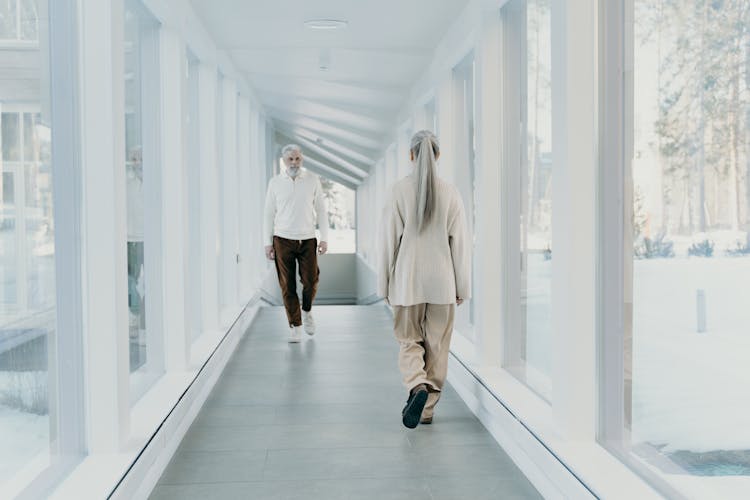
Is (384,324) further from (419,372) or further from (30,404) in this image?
(30,404)

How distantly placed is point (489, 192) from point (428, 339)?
0.97 metres

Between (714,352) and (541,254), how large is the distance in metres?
1.98

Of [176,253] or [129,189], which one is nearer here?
[129,189]

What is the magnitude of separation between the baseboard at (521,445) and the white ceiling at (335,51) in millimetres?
2425

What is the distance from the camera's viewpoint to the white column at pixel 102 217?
3396mm

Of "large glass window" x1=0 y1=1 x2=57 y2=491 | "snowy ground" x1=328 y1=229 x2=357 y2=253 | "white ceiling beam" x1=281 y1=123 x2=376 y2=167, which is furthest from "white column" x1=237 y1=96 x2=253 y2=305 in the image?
"snowy ground" x1=328 y1=229 x2=357 y2=253

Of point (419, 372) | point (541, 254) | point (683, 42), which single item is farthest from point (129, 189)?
point (683, 42)

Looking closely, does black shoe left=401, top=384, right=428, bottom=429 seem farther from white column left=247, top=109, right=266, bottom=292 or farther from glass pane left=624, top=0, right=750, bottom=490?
white column left=247, top=109, right=266, bottom=292

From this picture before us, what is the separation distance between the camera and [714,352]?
2463 millimetres

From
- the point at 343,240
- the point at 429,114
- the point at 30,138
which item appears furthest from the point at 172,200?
the point at 343,240

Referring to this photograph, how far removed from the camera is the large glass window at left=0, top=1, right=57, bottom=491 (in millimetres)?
2557

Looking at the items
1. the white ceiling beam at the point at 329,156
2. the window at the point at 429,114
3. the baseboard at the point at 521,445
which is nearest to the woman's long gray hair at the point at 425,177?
the baseboard at the point at 521,445

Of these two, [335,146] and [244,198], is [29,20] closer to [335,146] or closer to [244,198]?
[244,198]

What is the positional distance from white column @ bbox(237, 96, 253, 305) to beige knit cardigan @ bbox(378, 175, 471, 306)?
15.8ft
